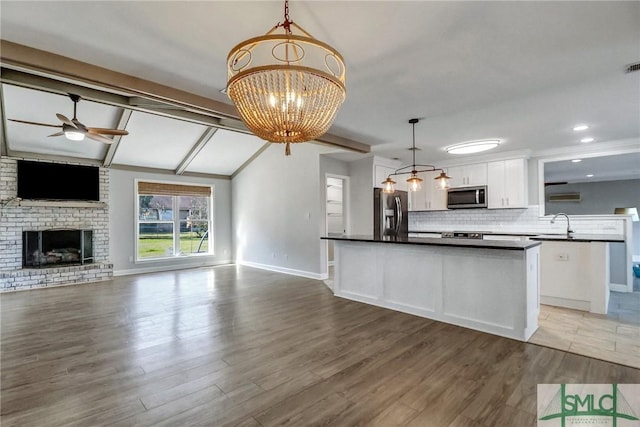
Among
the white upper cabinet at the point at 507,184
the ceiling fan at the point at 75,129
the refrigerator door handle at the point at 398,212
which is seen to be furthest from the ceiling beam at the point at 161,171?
the white upper cabinet at the point at 507,184

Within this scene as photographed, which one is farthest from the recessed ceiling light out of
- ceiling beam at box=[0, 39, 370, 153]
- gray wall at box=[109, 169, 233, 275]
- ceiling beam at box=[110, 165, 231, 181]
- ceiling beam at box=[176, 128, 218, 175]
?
gray wall at box=[109, 169, 233, 275]

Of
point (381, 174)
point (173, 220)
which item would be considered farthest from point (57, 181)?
point (381, 174)

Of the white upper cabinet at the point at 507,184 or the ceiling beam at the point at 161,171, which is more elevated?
the ceiling beam at the point at 161,171

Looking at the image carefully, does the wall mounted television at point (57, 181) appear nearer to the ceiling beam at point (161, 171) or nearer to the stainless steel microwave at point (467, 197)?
the ceiling beam at point (161, 171)

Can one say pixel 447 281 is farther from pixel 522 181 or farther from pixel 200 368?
pixel 522 181

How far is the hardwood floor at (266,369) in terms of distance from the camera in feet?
6.24

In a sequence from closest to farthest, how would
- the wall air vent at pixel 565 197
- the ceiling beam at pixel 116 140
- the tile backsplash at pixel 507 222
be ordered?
the ceiling beam at pixel 116 140, the tile backsplash at pixel 507 222, the wall air vent at pixel 565 197

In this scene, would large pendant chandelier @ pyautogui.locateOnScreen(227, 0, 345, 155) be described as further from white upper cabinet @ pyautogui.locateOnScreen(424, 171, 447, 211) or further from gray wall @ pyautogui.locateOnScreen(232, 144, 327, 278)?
white upper cabinet @ pyautogui.locateOnScreen(424, 171, 447, 211)

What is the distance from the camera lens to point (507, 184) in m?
5.71

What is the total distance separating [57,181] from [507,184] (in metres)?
8.56

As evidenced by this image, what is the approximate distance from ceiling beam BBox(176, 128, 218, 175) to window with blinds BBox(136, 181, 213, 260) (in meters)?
0.50

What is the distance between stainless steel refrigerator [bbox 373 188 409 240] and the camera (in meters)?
6.21

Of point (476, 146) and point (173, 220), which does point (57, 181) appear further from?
point (476, 146)

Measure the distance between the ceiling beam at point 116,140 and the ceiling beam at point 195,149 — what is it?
52.8 inches
